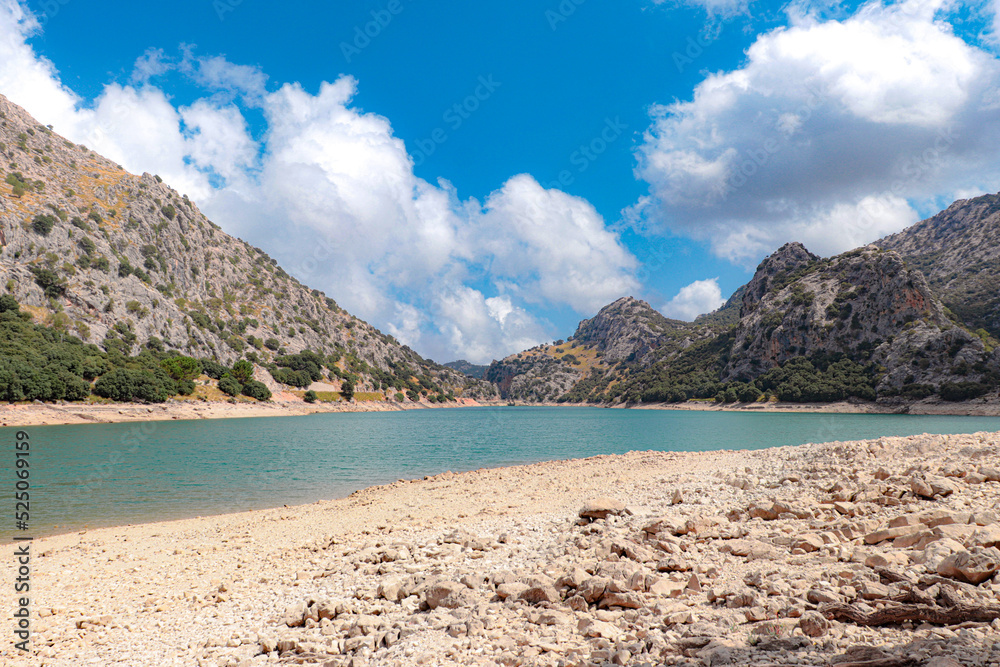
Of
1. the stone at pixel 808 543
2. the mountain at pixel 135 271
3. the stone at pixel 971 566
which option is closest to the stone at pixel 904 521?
the stone at pixel 808 543

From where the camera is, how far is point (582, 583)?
7344 millimetres

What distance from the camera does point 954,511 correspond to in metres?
8.42

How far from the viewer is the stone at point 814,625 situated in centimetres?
520

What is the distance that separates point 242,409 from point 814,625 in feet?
384

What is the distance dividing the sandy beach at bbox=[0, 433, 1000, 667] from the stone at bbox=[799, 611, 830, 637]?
1.0 inches

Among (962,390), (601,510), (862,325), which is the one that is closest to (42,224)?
(601,510)

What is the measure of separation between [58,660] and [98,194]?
578 ft

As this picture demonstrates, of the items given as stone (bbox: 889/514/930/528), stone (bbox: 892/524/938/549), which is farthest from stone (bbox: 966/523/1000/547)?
stone (bbox: 889/514/930/528)

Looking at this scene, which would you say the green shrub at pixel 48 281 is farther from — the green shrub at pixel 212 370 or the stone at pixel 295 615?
the stone at pixel 295 615

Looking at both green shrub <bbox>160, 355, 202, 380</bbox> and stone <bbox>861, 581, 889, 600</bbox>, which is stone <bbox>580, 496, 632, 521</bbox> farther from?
green shrub <bbox>160, 355, 202, 380</bbox>

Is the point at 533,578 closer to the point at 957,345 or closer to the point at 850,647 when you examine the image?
the point at 850,647

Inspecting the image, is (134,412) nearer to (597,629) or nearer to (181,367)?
(181,367)

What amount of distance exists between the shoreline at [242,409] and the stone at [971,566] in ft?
294

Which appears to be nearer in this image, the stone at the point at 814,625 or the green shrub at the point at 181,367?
the stone at the point at 814,625
